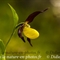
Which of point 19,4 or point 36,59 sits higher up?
point 19,4

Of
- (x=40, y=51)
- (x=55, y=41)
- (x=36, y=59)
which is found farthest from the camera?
(x=55, y=41)

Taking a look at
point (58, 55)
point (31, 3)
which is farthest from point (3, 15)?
point (58, 55)

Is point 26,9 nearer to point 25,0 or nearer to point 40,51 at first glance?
point 25,0

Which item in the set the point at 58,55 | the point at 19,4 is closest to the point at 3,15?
the point at 19,4

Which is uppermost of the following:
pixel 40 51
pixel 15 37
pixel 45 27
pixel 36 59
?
pixel 45 27

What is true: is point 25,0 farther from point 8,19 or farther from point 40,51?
point 40,51

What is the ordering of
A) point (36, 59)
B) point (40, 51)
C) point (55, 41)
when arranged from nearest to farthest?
point (36, 59)
point (40, 51)
point (55, 41)

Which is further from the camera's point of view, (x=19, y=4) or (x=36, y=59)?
(x=19, y=4)
